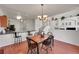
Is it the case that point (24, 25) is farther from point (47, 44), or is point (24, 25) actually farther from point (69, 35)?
point (69, 35)

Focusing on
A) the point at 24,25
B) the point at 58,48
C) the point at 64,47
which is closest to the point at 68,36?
Answer: the point at 64,47

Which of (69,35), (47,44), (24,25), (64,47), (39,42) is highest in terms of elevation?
(24,25)

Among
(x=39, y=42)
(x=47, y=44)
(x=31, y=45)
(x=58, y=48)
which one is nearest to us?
(x=39, y=42)

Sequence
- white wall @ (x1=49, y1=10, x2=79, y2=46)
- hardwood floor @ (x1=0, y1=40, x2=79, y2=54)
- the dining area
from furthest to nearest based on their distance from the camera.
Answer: white wall @ (x1=49, y1=10, x2=79, y2=46) < hardwood floor @ (x1=0, y1=40, x2=79, y2=54) < the dining area

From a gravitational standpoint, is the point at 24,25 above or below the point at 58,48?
above

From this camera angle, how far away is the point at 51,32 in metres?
3.39

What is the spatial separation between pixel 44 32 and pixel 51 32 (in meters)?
0.22

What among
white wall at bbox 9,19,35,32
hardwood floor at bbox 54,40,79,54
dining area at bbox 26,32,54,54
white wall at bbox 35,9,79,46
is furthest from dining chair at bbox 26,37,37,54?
hardwood floor at bbox 54,40,79,54

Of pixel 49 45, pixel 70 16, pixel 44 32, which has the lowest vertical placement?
pixel 49 45

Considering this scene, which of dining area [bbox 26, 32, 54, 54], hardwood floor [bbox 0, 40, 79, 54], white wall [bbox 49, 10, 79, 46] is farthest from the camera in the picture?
white wall [bbox 49, 10, 79, 46]

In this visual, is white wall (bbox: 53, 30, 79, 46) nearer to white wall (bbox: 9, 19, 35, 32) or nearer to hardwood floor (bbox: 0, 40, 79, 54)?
hardwood floor (bbox: 0, 40, 79, 54)

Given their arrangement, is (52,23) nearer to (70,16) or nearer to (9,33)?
(70,16)
